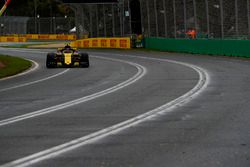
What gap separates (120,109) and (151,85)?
18.6 feet

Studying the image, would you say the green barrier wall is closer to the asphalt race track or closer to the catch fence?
the catch fence

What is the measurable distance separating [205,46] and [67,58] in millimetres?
12568

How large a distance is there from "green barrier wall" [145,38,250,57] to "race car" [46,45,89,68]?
9.97 meters

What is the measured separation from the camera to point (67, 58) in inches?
1072

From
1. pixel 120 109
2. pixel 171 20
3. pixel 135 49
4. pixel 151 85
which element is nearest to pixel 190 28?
pixel 171 20

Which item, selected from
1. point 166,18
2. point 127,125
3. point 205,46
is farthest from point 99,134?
point 166,18

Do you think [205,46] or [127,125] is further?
Answer: [205,46]

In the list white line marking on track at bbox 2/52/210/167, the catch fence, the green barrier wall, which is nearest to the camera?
white line marking on track at bbox 2/52/210/167

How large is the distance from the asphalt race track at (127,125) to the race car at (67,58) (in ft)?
32.0

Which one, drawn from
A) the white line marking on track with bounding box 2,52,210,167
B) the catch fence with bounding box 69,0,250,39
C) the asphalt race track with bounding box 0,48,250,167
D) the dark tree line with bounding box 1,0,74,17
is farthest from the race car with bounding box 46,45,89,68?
the dark tree line with bounding box 1,0,74,17

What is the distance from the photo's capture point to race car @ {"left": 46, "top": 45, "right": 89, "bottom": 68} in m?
27.0

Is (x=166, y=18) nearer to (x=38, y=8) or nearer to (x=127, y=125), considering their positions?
(x=127, y=125)

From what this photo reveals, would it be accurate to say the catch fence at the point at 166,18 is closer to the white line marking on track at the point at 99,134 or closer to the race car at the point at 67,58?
the race car at the point at 67,58

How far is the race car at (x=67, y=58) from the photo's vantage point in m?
27.0
